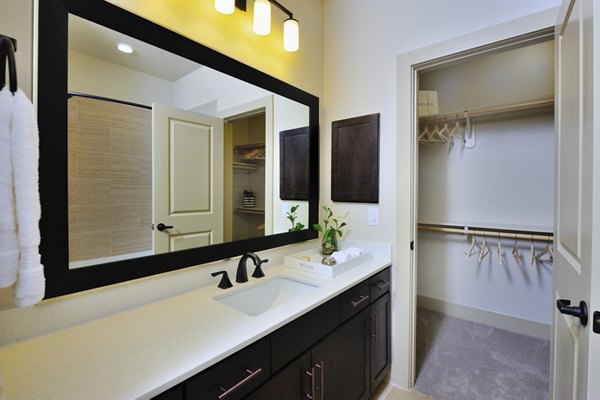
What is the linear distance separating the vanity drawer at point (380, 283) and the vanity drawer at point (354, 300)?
0.21 feet

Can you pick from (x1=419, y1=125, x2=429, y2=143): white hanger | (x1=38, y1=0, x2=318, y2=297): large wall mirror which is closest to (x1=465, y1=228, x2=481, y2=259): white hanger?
(x1=419, y1=125, x2=429, y2=143): white hanger

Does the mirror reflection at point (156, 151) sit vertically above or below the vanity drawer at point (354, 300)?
above

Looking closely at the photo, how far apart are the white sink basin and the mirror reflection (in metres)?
0.29

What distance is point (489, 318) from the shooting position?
8.71 feet

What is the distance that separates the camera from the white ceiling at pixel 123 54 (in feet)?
3.11

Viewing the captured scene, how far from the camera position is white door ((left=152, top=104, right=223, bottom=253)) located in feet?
3.92

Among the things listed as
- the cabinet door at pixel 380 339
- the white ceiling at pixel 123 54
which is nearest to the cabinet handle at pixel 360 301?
the cabinet door at pixel 380 339

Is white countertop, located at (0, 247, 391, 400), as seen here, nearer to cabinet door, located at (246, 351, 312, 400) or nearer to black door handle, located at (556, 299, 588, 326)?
cabinet door, located at (246, 351, 312, 400)

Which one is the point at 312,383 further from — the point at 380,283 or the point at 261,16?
the point at 261,16

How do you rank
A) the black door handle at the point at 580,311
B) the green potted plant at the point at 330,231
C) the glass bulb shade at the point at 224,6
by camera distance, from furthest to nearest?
the green potted plant at the point at 330,231
the glass bulb shade at the point at 224,6
the black door handle at the point at 580,311

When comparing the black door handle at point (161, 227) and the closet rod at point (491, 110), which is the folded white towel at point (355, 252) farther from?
the closet rod at point (491, 110)

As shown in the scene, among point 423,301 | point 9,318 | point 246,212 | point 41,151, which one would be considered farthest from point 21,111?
point 423,301

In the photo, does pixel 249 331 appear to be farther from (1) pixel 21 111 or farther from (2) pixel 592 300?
(2) pixel 592 300

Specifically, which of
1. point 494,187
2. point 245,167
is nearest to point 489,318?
point 494,187
